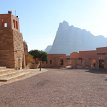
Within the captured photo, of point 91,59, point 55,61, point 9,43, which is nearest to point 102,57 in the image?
point 91,59

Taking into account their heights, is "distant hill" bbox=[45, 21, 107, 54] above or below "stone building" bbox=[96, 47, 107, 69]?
above

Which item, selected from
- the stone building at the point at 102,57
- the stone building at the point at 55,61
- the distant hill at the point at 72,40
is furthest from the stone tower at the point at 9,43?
the distant hill at the point at 72,40

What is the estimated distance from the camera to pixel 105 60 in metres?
45.0

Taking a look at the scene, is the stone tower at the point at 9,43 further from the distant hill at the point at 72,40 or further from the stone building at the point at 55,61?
the distant hill at the point at 72,40

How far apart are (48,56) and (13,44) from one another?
29.6 meters

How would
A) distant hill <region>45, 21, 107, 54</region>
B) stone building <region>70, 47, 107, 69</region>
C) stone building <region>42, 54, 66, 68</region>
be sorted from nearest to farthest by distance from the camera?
stone building <region>70, 47, 107, 69</region> < stone building <region>42, 54, 66, 68</region> < distant hill <region>45, 21, 107, 54</region>

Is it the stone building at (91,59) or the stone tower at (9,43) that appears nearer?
the stone tower at (9,43)

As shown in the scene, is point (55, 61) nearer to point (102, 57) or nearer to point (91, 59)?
point (91, 59)

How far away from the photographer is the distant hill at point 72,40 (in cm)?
16875

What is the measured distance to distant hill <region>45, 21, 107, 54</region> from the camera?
16875 centimetres

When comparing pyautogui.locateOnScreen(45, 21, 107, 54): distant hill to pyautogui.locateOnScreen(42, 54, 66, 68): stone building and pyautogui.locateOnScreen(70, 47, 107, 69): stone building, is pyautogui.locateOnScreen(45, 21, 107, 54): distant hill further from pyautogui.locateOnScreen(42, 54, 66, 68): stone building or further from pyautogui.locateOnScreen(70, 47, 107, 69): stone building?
pyautogui.locateOnScreen(42, 54, 66, 68): stone building

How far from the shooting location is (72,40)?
175625mm

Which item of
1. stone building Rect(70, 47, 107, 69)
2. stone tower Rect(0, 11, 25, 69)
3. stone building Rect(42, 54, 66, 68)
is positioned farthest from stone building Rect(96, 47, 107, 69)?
stone tower Rect(0, 11, 25, 69)

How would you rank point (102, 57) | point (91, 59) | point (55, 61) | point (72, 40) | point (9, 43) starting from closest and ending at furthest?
point (9, 43) → point (102, 57) → point (91, 59) → point (55, 61) → point (72, 40)
